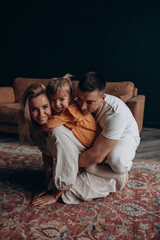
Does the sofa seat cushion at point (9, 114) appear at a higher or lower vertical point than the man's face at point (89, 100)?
lower

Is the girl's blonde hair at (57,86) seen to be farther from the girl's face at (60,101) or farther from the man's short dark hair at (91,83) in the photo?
the man's short dark hair at (91,83)

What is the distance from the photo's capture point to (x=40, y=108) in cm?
142

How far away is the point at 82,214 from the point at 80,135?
0.52m

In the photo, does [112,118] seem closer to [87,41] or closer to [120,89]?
[120,89]

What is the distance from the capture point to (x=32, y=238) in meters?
1.11

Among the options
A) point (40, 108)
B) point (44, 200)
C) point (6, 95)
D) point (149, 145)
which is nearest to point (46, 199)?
point (44, 200)

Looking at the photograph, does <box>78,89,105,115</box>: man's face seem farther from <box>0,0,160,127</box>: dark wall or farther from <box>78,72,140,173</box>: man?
<box>0,0,160,127</box>: dark wall

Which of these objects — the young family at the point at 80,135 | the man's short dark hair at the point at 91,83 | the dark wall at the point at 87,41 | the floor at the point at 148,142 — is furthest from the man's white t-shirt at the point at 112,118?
the dark wall at the point at 87,41

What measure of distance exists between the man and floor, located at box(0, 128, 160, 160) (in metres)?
1.13

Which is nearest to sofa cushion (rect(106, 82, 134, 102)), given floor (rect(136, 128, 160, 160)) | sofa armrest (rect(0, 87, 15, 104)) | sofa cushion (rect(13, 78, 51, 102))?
floor (rect(136, 128, 160, 160))

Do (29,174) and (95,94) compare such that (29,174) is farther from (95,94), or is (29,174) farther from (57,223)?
(95,94)

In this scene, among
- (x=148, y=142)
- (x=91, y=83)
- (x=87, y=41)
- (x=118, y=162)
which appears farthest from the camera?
(x=87, y=41)

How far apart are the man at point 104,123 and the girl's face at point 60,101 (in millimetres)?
143

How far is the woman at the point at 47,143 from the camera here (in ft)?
4.60
